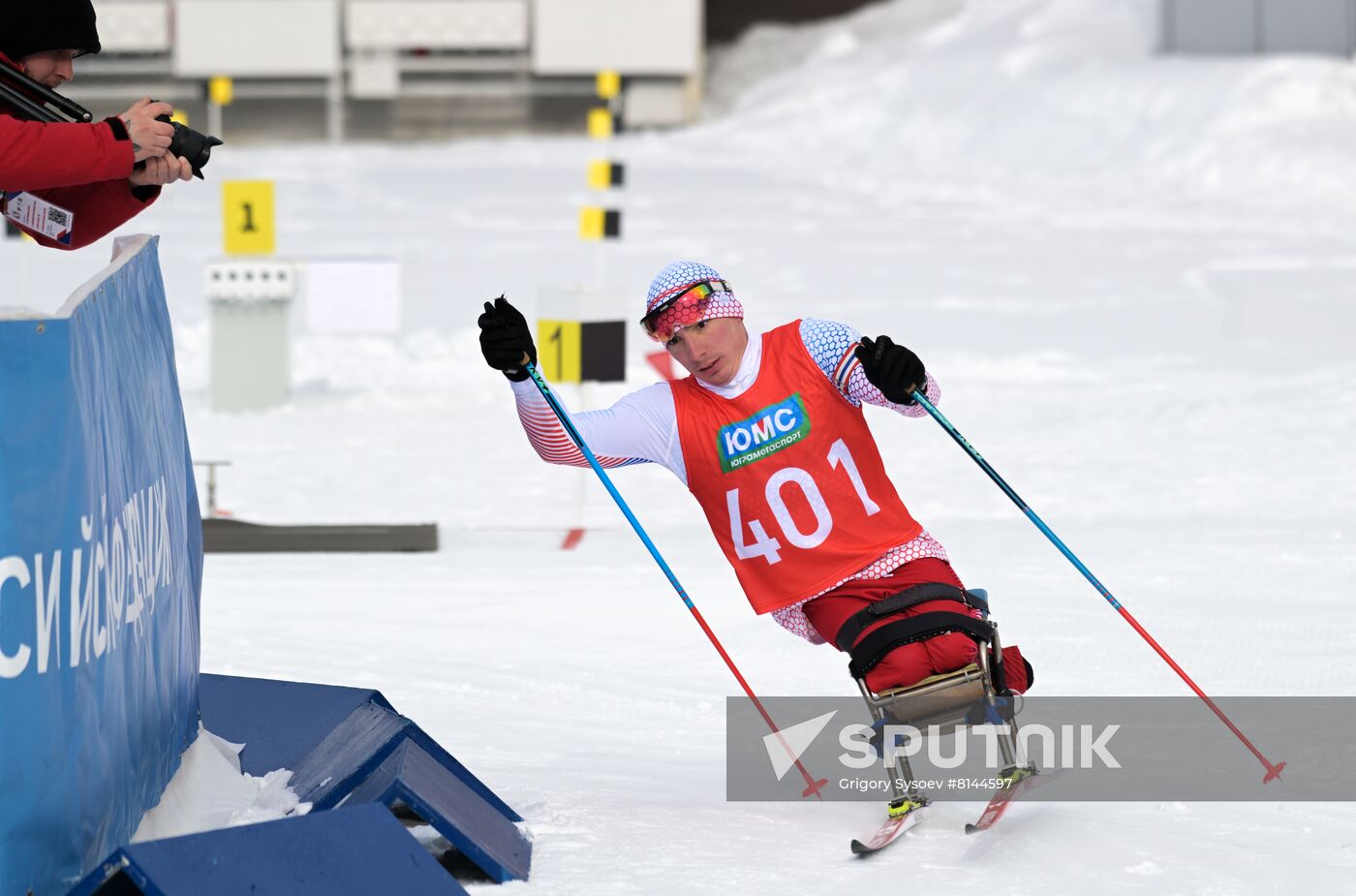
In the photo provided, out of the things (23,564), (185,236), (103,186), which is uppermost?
(103,186)

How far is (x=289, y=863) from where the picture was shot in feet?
10.4

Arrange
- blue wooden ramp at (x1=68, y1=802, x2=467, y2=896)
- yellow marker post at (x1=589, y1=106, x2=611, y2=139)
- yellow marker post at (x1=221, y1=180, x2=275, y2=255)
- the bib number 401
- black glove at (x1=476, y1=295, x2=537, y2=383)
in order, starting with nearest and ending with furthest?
blue wooden ramp at (x1=68, y1=802, x2=467, y2=896)
black glove at (x1=476, y1=295, x2=537, y2=383)
the bib number 401
yellow marker post at (x1=589, y1=106, x2=611, y2=139)
yellow marker post at (x1=221, y1=180, x2=275, y2=255)

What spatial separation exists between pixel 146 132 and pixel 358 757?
4.18 ft

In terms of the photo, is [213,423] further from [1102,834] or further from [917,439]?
[1102,834]

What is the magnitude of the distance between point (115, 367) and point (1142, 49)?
21.5m

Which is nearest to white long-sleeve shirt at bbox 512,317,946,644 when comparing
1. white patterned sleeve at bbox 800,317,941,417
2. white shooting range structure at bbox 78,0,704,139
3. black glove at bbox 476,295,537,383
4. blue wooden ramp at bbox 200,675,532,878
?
white patterned sleeve at bbox 800,317,941,417

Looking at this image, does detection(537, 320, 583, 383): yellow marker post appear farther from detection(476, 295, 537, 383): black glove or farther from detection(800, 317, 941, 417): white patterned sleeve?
detection(476, 295, 537, 383): black glove

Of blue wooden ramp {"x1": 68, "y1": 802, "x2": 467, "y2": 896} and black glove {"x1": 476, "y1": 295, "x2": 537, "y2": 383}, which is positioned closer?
blue wooden ramp {"x1": 68, "y1": 802, "x2": 467, "y2": 896}

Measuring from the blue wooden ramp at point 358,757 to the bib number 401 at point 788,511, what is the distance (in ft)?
2.49

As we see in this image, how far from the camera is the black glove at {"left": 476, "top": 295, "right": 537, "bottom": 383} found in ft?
13.3

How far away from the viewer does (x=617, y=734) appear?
5070 millimetres

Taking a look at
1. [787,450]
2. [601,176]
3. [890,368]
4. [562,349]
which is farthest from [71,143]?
[601,176]

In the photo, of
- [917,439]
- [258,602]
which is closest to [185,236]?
[917,439]

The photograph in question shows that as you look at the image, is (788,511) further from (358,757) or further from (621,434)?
(358,757)
